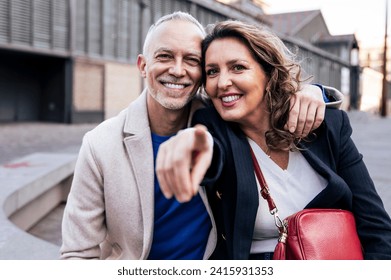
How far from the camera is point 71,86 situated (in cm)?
1605

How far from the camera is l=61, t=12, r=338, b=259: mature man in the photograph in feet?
5.67

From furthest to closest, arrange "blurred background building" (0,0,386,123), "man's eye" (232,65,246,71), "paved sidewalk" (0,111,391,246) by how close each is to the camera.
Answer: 1. "blurred background building" (0,0,386,123)
2. "paved sidewalk" (0,111,391,246)
3. "man's eye" (232,65,246,71)

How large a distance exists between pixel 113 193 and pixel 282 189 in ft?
2.18

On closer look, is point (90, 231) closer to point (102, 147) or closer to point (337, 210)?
point (102, 147)

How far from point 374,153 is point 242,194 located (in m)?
6.98

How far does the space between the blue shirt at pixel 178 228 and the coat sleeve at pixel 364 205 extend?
59 cm

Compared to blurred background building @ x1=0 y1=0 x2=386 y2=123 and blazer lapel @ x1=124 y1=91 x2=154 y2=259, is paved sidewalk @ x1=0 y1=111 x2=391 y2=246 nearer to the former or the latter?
blazer lapel @ x1=124 y1=91 x2=154 y2=259

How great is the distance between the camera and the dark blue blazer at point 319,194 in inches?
62.9

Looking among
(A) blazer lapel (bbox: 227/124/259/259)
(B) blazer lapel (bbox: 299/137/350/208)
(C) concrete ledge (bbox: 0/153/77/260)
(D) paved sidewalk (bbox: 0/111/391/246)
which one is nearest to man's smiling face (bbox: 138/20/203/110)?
(A) blazer lapel (bbox: 227/124/259/259)

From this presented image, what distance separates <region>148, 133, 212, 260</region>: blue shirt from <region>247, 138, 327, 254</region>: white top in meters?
0.24

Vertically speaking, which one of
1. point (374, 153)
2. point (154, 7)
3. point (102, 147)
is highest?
point (154, 7)

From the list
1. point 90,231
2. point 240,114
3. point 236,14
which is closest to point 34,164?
point 90,231

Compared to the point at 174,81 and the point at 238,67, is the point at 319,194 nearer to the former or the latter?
the point at 238,67

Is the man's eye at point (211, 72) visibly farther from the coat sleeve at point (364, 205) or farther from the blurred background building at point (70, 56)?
the blurred background building at point (70, 56)
